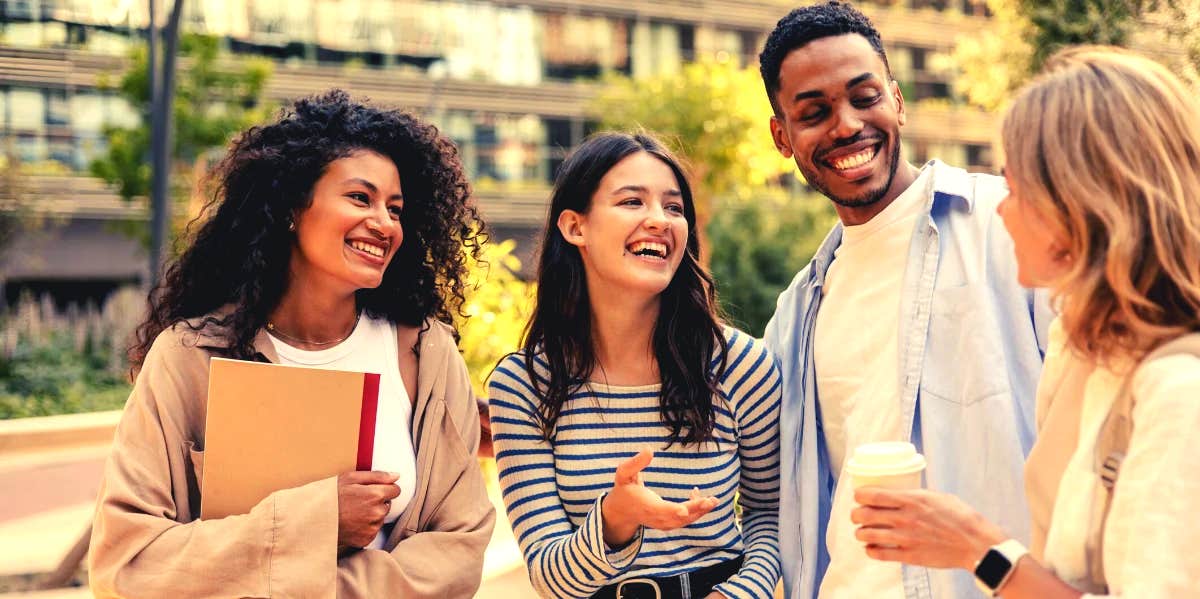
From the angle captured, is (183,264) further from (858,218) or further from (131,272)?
(131,272)

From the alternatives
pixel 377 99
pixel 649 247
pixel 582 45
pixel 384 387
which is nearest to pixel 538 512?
pixel 384 387

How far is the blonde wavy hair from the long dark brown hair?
1238 mm

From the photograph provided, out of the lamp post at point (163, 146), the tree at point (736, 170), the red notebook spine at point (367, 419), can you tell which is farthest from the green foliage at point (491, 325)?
the tree at point (736, 170)

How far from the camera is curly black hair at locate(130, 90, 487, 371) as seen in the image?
294cm

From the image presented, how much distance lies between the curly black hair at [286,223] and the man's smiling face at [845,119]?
37.2 inches

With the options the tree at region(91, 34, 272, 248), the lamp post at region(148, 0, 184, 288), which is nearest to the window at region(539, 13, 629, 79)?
the tree at region(91, 34, 272, 248)

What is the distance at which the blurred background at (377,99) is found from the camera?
32.0 feet

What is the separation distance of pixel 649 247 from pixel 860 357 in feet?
1.93

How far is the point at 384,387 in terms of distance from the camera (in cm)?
292

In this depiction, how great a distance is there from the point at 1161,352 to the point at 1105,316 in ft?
0.30

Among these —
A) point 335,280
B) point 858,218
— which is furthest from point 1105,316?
point 335,280

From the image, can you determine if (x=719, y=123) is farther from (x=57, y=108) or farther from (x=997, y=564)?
(x=997, y=564)

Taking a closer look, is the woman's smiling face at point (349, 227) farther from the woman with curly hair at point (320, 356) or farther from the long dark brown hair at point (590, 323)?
the long dark brown hair at point (590, 323)

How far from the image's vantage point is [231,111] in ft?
71.2
